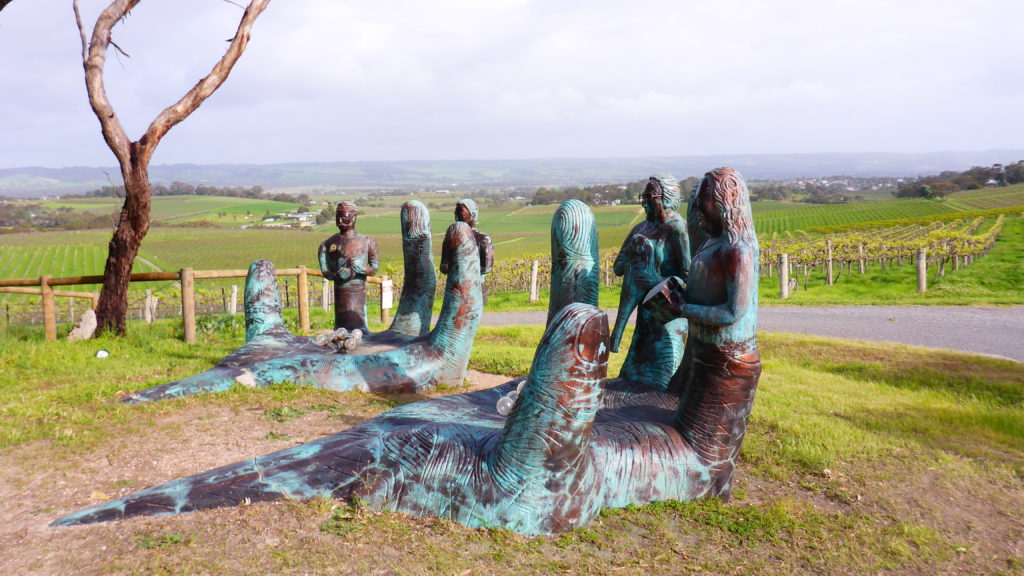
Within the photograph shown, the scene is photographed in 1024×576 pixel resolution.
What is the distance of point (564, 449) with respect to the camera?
11.2 ft

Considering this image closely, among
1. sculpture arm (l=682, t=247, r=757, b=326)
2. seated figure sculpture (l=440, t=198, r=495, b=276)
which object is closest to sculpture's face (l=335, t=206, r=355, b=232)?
seated figure sculpture (l=440, t=198, r=495, b=276)

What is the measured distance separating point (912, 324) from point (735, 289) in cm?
1037

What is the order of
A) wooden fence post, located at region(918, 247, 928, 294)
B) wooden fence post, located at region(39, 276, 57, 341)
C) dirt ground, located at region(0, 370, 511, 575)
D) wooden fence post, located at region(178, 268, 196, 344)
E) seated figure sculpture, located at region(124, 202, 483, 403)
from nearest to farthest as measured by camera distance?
dirt ground, located at region(0, 370, 511, 575) < seated figure sculpture, located at region(124, 202, 483, 403) < wooden fence post, located at region(39, 276, 57, 341) < wooden fence post, located at region(178, 268, 196, 344) < wooden fence post, located at region(918, 247, 928, 294)

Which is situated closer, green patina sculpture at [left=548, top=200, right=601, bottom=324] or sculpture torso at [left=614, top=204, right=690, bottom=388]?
sculpture torso at [left=614, top=204, right=690, bottom=388]

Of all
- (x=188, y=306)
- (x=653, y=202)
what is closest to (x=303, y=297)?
(x=188, y=306)

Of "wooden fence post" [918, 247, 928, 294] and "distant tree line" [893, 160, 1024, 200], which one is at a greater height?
"distant tree line" [893, 160, 1024, 200]

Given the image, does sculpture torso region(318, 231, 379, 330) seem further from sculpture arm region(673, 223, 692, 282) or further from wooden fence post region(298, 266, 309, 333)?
sculpture arm region(673, 223, 692, 282)

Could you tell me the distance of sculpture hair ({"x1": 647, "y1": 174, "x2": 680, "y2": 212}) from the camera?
16.4 feet

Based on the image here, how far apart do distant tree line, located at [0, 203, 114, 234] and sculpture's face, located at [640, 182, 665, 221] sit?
6450cm

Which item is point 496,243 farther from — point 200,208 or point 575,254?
point 200,208

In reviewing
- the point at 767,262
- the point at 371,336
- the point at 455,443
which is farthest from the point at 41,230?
the point at 455,443

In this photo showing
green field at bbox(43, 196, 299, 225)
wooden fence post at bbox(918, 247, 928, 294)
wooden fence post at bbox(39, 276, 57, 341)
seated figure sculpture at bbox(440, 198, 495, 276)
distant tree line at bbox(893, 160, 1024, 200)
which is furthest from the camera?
green field at bbox(43, 196, 299, 225)

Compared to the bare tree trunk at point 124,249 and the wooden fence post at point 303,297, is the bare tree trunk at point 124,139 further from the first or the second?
the wooden fence post at point 303,297

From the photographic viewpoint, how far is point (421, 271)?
291 inches
